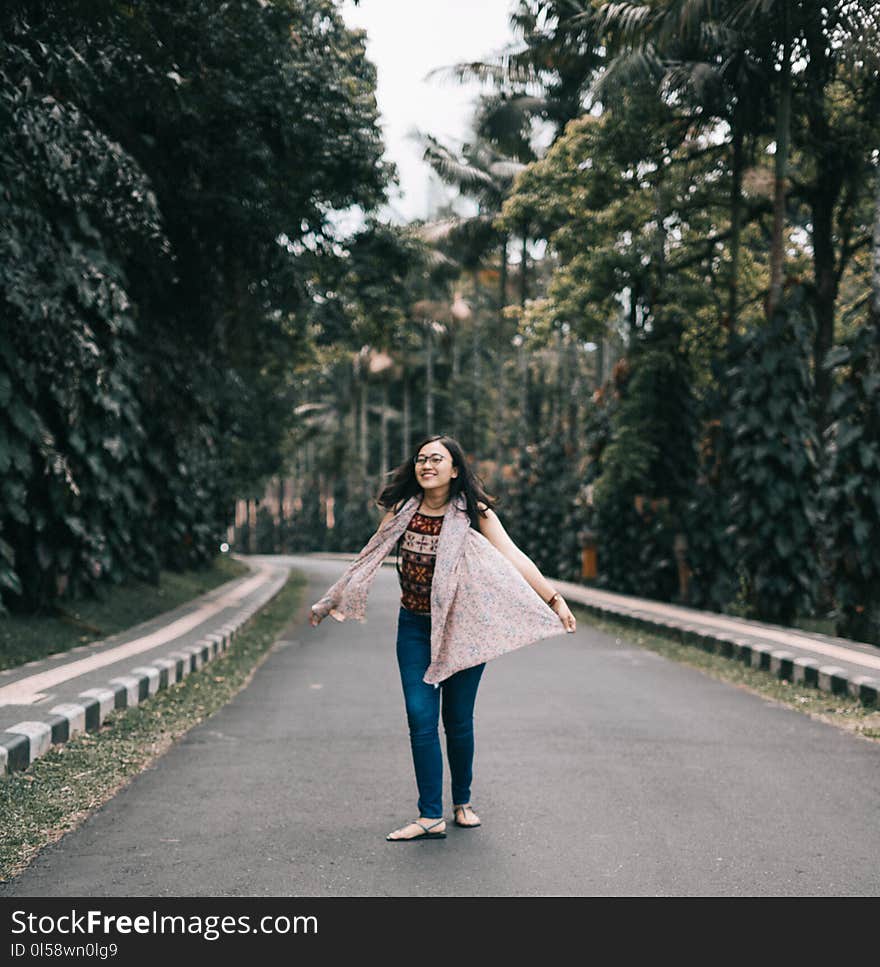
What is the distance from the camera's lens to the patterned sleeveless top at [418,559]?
5.58 m

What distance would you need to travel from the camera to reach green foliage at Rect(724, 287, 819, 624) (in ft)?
52.3

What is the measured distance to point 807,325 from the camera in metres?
16.6

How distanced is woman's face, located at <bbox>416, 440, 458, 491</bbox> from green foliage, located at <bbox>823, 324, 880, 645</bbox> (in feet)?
28.5

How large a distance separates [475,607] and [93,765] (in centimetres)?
289

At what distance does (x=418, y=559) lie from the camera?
5605mm

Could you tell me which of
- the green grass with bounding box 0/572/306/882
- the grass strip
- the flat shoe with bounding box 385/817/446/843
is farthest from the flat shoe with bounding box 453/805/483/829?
the grass strip

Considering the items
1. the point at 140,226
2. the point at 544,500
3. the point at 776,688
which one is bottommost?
the point at 776,688

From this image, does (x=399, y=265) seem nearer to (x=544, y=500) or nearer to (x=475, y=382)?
(x=544, y=500)

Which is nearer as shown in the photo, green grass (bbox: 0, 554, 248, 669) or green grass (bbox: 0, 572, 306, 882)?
green grass (bbox: 0, 572, 306, 882)

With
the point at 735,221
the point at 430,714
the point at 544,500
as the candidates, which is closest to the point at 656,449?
the point at 735,221

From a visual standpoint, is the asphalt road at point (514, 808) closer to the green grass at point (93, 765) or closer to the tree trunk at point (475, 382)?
the green grass at point (93, 765)

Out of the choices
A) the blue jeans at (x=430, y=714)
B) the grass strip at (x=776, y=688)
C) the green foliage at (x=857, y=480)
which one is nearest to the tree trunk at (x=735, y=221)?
the green foliage at (x=857, y=480)

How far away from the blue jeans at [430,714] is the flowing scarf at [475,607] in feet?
0.39

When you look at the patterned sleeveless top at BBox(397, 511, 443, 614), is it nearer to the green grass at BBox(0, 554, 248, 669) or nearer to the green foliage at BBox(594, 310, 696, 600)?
the green grass at BBox(0, 554, 248, 669)
